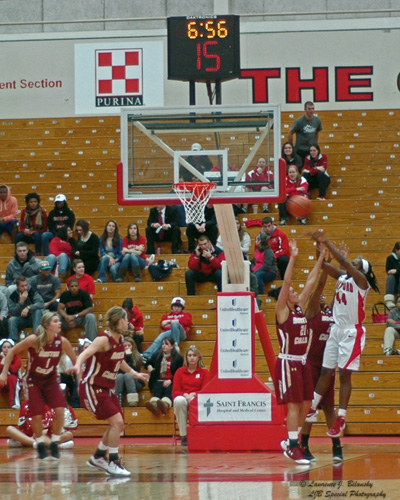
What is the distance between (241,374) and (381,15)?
12.4 m

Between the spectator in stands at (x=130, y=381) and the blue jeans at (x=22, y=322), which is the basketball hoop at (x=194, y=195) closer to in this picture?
the spectator in stands at (x=130, y=381)

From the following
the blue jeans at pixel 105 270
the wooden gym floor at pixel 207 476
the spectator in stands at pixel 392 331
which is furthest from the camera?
the blue jeans at pixel 105 270

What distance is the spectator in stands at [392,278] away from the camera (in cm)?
1433

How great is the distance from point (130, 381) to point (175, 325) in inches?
45.2

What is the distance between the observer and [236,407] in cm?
1105

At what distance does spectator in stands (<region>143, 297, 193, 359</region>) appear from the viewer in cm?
1377

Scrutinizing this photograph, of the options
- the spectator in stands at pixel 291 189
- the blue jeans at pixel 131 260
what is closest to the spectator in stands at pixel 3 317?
the blue jeans at pixel 131 260

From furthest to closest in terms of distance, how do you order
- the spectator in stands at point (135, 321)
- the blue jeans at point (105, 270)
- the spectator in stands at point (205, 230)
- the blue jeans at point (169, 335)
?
the spectator in stands at point (205, 230)
the blue jeans at point (105, 270)
the spectator in stands at point (135, 321)
the blue jeans at point (169, 335)

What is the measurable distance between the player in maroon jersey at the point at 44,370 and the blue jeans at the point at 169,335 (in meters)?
3.28

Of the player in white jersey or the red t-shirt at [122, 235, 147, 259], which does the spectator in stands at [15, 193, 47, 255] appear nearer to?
the red t-shirt at [122, 235, 147, 259]

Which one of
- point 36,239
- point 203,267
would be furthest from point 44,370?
point 36,239

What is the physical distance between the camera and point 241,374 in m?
11.1

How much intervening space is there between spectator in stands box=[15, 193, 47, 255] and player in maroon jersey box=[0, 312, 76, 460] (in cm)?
651

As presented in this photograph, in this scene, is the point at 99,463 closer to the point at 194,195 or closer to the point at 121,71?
the point at 194,195
